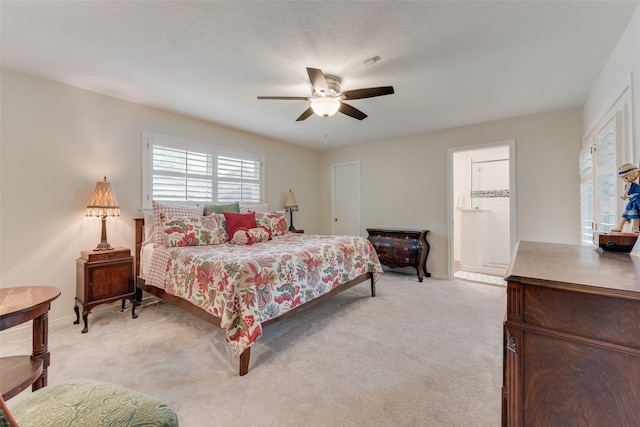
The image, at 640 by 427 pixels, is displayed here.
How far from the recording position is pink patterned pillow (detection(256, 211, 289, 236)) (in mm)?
3705

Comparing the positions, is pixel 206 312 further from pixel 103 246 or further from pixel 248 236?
pixel 103 246

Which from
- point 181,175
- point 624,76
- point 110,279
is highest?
point 624,76

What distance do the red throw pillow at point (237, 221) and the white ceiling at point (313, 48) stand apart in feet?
4.60

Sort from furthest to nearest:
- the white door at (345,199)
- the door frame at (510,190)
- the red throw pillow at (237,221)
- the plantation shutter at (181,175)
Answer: the white door at (345,199), the door frame at (510,190), the plantation shutter at (181,175), the red throw pillow at (237,221)

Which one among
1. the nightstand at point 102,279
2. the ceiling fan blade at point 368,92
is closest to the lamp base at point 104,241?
the nightstand at point 102,279

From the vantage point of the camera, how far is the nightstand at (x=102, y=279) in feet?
8.38

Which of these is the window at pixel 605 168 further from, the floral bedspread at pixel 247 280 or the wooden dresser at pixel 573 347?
the floral bedspread at pixel 247 280

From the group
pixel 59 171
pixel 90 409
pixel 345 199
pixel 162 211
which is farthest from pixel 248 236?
pixel 345 199

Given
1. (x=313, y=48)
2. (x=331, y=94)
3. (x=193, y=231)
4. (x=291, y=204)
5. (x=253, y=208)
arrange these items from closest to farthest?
(x=313, y=48)
(x=331, y=94)
(x=193, y=231)
(x=253, y=208)
(x=291, y=204)

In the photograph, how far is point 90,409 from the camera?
0.88 metres

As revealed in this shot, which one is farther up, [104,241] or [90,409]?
[104,241]

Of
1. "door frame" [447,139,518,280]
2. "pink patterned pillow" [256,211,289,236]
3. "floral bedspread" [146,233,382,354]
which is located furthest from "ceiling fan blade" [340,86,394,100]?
"door frame" [447,139,518,280]

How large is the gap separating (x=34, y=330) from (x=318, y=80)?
7.97 ft

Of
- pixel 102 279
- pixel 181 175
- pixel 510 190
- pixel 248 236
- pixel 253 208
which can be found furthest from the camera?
pixel 253 208
